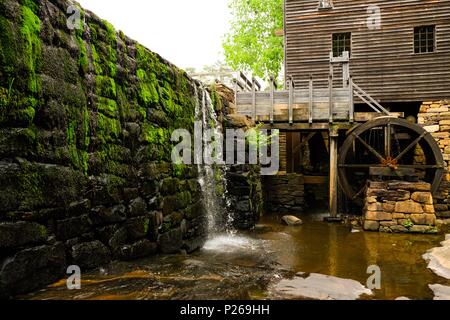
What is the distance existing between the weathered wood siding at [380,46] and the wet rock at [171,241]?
8779 millimetres

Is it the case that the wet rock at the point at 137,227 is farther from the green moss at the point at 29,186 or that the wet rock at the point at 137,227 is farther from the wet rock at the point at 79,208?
the green moss at the point at 29,186

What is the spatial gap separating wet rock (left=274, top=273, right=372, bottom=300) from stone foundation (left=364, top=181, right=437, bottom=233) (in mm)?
4855

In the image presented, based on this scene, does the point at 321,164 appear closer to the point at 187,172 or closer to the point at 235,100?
the point at 235,100

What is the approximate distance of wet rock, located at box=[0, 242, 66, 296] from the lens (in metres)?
2.55

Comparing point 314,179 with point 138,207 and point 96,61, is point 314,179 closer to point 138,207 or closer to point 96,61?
point 138,207

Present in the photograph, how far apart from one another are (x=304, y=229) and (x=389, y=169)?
2.76 m

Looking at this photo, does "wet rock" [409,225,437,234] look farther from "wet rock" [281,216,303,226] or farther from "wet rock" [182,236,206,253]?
"wet rock" [182,236,206,253]

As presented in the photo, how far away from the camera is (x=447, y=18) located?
36.7 ft

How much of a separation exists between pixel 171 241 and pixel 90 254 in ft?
5.93

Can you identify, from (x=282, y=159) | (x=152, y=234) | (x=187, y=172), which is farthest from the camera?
(x=282, y=159)

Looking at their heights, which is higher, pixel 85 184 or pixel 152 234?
pixel 85 184

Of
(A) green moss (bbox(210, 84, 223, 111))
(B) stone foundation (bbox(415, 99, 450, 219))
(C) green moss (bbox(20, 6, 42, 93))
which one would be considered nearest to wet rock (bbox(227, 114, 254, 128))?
(A) green moss (bbox(210, 84, 223, 111))

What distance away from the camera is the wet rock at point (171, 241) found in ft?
16.1
